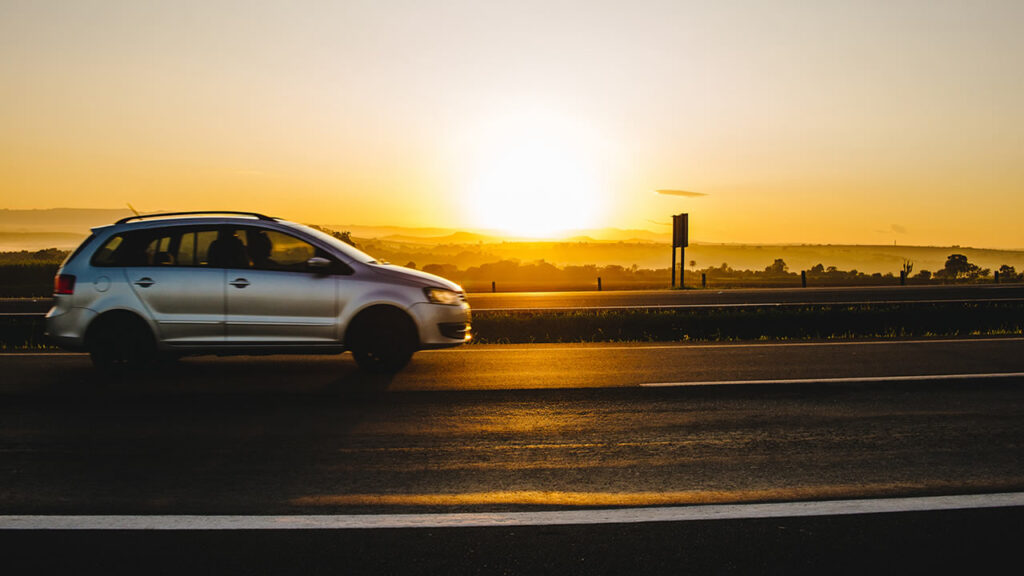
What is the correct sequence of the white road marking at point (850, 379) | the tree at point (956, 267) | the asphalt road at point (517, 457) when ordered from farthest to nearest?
the tree at point (956, 267)
the white road marking at point (850, 379)
the asphalt road at point (517, 457)

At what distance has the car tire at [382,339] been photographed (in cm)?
877

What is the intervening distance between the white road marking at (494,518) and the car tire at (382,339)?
4621 millimetres

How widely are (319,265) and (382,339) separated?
3.66 ft

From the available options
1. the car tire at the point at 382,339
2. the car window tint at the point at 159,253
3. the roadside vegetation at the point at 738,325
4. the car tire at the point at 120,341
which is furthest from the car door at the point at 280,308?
the roadside vegetation at the point at 738,325

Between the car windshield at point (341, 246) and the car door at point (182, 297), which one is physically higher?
the car windshield at point (341, 246)

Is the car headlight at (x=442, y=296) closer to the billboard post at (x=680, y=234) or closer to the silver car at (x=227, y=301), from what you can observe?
the silver car at (x=227, y=301)

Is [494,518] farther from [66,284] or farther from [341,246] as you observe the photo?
[66,284]

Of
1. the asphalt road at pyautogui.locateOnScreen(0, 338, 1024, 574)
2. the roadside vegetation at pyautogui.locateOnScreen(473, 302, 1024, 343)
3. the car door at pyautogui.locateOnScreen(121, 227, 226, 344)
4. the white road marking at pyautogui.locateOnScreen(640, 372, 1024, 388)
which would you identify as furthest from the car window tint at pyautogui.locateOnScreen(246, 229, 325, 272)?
the roadside vegetation at pyautogui.locateOnScreen(473, 302, 1024, 343)

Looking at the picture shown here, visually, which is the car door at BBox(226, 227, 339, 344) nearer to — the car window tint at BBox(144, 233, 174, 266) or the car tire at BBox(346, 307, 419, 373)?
the car tire at BBox(346, 307, 419, 373)

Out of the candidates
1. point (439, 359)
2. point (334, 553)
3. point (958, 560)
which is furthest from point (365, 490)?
point (439, 359)

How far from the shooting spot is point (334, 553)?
3.67 metres

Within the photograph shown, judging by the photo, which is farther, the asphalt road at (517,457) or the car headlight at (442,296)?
the car headlight at (442,296)

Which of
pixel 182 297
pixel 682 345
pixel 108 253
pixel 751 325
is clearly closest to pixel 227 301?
pixel 182 297

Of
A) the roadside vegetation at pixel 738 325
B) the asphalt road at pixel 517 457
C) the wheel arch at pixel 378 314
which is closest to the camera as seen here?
the asphalt road at pixel 517 457
